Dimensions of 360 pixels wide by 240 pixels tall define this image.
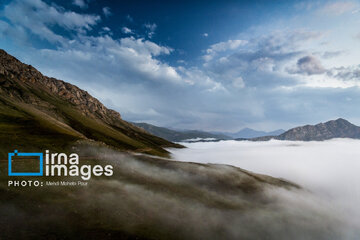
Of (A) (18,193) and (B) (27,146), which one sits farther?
(B) (27,146)

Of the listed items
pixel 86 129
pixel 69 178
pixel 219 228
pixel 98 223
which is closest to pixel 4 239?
pixel 98 223

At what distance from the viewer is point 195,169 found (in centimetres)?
7800

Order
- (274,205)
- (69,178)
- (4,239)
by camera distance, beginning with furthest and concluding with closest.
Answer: (274,205), (69,178), (4,239)

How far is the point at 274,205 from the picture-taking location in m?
60.0

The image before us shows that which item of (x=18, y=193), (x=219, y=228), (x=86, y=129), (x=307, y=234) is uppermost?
(x=86, y=129)

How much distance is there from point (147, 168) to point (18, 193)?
38073mm

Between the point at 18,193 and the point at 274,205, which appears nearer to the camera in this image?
the point at 18,193

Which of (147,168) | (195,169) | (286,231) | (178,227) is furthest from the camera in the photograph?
Answer: (195,169)

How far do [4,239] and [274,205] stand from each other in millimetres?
63681

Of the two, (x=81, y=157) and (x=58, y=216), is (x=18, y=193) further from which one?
(x=81, y=157)

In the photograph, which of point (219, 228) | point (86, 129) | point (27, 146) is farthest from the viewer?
point (86, 129)

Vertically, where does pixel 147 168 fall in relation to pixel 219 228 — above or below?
above

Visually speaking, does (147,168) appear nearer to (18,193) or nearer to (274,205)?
(18,193)

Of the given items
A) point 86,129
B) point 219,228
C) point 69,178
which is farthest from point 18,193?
point 86,129
